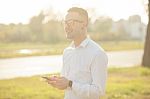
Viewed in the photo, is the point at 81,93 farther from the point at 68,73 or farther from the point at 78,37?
the point at 78,37

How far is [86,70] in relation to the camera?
2.66 meters

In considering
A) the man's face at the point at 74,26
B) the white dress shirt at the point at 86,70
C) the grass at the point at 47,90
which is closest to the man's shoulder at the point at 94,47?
the white dress shirt at the point at 86,70

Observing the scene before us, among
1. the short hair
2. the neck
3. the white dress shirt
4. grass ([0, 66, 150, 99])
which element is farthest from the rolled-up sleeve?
Answer: grass ([0, 66, 150, 99])

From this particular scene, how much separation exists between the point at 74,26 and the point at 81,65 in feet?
0.91

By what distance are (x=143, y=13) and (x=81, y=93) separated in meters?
13.1

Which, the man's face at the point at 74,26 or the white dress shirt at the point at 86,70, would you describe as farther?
the man's face at the point at 74,26

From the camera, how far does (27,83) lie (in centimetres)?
1034

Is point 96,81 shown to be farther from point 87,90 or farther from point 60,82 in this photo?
point 60,82

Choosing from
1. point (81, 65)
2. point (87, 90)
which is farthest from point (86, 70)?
point (87, 90)

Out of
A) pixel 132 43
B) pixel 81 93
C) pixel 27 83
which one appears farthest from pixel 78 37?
pixel 132 43

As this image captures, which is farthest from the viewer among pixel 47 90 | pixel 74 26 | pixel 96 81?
pixel 47 90

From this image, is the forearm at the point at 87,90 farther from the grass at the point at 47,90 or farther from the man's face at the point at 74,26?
Result: the grass at the point at 47,90

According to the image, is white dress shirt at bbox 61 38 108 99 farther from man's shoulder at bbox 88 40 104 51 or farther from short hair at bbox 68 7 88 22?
short hair at bbox 68 7 88 22

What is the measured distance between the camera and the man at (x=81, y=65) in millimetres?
2590
